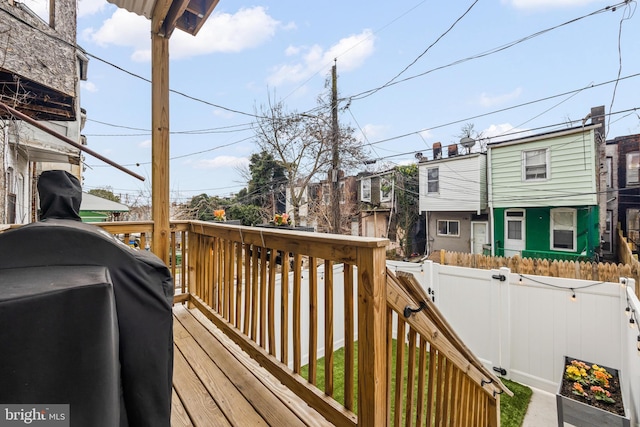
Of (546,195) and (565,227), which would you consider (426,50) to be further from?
(565,227)

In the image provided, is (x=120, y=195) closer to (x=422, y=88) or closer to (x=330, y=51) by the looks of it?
(x=330, y=51)

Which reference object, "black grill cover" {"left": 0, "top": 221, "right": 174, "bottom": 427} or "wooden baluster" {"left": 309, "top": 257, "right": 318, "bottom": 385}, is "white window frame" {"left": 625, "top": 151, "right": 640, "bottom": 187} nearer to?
"wooden baluster" {"left": 309, "top": 257, "right": 318, "bottom": 385}

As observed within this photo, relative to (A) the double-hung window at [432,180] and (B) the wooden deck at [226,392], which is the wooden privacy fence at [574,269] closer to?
(B) the wooden deck at [226,392]

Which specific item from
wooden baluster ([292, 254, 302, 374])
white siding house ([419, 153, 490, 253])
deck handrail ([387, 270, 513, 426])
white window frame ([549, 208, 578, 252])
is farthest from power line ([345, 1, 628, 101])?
wooden baluster ([292, 254, 302, 374])

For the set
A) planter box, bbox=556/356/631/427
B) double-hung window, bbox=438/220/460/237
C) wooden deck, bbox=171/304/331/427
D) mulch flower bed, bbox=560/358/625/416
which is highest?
double-hung window, bbox=438/220/460/237

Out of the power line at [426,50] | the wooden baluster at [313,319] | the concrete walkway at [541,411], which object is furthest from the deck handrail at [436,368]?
the power line at [426,50]

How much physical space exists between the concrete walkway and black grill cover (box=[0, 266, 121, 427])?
4.39 m

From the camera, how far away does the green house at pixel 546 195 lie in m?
8.41

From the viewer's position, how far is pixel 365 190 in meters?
14.2

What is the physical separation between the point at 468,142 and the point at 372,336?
35.3ft

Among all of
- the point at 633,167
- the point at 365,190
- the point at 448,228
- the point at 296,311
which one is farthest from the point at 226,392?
the point at 633,167

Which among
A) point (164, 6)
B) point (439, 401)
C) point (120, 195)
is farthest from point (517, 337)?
point (120, 195)

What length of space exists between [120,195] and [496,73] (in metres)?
10.9

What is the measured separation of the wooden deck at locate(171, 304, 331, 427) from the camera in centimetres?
150
